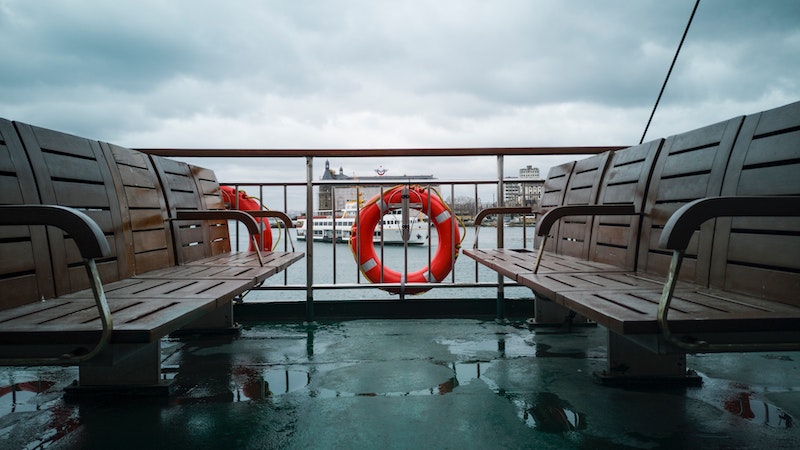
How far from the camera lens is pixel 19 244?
1.30 meters

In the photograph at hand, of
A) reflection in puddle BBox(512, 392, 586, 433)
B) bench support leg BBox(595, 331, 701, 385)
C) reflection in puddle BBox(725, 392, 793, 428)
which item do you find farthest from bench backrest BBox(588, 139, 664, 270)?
reflection in puddle BBox(512, 392, 586, 433)

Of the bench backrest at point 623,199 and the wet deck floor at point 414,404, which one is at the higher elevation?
the bench backrest at point 623,199

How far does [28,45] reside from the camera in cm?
870

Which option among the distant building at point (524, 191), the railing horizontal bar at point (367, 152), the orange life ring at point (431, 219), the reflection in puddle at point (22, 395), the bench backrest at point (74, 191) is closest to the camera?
the bench backrest at point (74, 191)

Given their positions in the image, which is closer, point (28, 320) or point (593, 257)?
point (28, 320)

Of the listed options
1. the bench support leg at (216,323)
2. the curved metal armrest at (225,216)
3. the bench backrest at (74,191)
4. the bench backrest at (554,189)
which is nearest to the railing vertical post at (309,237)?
the bench support leg at (216,323)

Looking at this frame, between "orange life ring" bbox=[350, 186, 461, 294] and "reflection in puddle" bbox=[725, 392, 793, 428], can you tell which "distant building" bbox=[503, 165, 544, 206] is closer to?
"orange life ring" bbox=[350, 186, 461, 294]

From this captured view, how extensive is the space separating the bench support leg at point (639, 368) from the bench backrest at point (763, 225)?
1.69 ft

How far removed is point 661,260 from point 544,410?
0.79 m

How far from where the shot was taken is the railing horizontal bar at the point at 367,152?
9.95 feet

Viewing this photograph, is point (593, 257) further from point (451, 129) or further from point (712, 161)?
point (451, 129)

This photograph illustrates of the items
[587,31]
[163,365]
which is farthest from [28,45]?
[587,31]

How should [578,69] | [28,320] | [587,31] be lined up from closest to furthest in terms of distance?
1. [28,320]
2. [587,31]
3. [578,69]

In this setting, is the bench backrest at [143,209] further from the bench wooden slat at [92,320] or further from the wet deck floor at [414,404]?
the bench wooden slat at [92,320]
